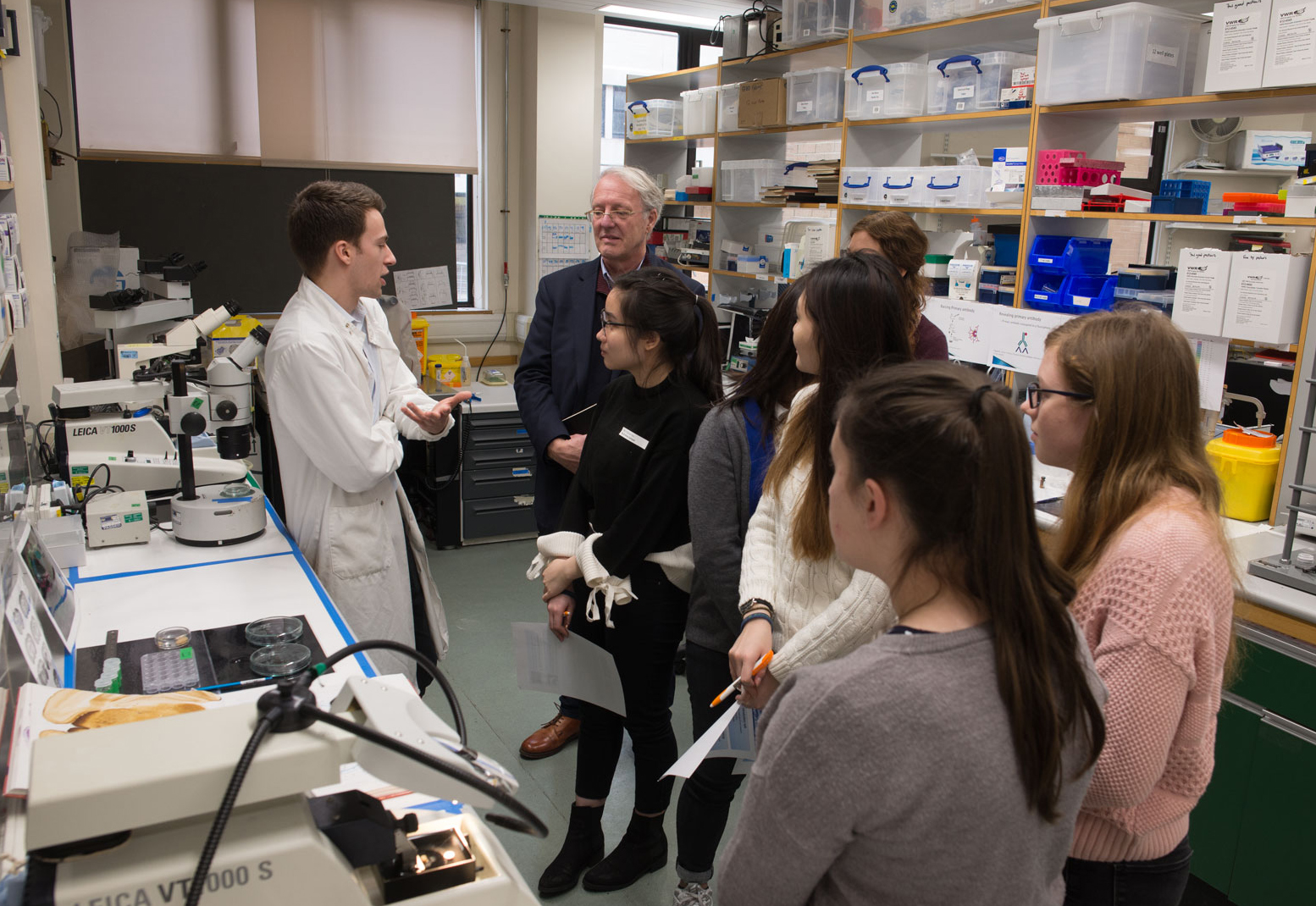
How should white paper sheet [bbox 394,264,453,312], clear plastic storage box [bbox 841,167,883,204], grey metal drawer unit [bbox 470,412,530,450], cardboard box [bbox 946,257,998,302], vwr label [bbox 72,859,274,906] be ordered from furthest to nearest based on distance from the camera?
white paper sheet [bbox 394,264,453,312] → grey metal drawer unit [bbox 470,412,530,450] → clear plastic storage box [bbox 841,167,883,204] → cardboard box [bbox 946,257,998,302] → vwr label [bbox 72,859,274,906]

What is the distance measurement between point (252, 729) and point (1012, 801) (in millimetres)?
697

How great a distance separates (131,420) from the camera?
260 cm

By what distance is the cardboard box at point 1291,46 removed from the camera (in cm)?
215

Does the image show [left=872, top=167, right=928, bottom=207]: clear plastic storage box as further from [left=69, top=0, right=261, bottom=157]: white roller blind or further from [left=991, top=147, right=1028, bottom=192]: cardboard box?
[left=69, top=0, right=261, bottom=157]: white roller blind

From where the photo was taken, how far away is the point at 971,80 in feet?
10.2

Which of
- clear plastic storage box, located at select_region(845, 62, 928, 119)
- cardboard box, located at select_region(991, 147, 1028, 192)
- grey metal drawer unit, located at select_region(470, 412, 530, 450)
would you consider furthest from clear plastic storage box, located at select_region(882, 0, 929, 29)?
grey metal drawer unit, located at select_region(470, 412, 530, 450)

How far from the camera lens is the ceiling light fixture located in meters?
4.89

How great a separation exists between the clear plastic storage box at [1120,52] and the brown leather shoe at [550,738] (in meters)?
2.36

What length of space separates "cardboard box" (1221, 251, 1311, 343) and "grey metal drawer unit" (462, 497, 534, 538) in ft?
9.99

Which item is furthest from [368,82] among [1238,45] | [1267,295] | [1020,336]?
[1267,295]

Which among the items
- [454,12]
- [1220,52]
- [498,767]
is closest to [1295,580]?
[1220,52]

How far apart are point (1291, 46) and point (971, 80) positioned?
1057 millimetres

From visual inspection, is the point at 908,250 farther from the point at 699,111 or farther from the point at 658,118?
the point at 658,118

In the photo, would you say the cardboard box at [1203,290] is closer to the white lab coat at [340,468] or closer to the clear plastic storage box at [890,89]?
the clear plastic storage box at [890,89]
